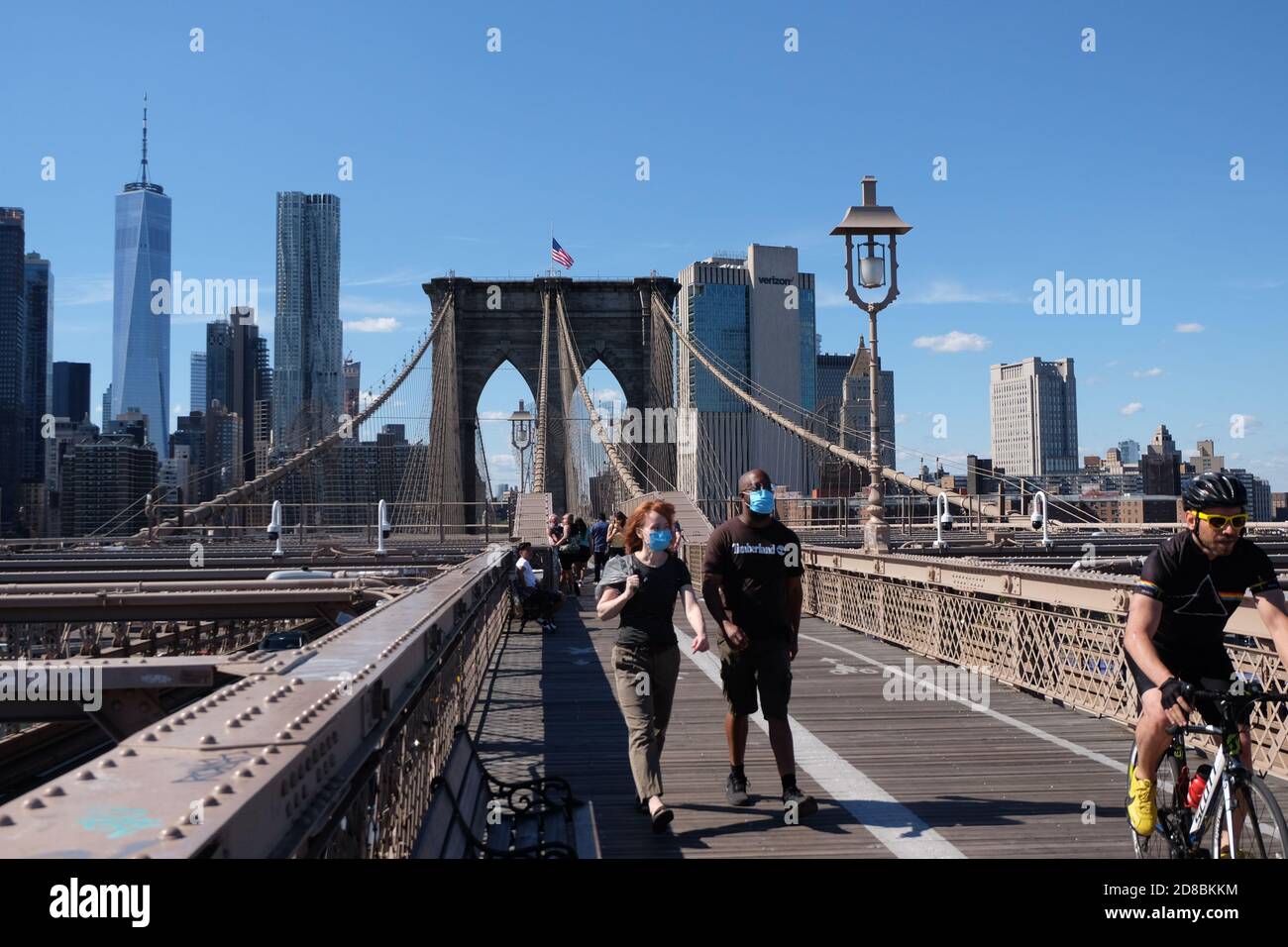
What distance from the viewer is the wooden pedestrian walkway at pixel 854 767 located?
209 inches

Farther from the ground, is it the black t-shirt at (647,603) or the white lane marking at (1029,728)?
the black t-shirt at (647,603)

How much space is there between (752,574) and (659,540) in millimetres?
517

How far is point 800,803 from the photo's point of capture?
5.61m

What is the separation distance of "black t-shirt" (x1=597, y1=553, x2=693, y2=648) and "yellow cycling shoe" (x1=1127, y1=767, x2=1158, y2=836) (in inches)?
91.8

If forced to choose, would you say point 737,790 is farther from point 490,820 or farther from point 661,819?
point 490,820

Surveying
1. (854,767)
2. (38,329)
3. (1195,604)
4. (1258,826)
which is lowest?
(854,767)

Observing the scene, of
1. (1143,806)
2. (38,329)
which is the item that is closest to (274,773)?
(1143,806)

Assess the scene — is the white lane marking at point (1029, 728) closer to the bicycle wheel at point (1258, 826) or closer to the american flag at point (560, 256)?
the bicycle wheel at point (1258, 826)

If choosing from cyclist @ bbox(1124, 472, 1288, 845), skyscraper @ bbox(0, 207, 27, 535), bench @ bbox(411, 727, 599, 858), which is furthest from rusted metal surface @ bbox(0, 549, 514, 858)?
skyscraper @ bbox(0, 207, 27, 535)

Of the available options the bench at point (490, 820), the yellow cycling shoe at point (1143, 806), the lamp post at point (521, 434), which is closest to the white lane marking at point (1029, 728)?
the yellow cycling shoe at point (1143, 806)

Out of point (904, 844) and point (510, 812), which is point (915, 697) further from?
point (510, 812)

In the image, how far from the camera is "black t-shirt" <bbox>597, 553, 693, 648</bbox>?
5.81m

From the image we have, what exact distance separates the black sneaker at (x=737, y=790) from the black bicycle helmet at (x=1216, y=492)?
283cm
